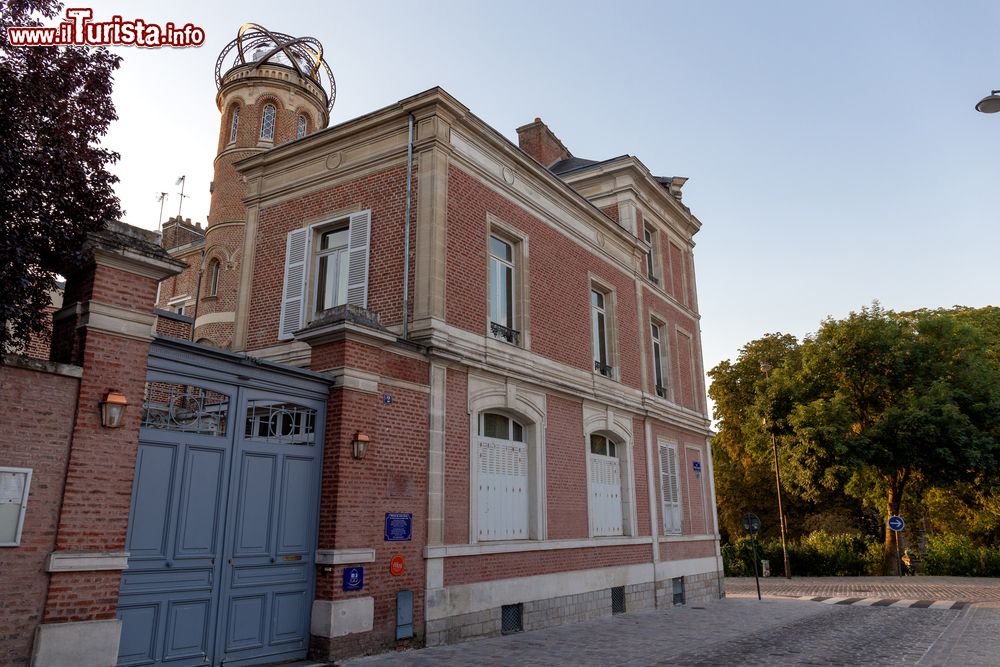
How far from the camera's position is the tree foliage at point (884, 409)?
24094 mm

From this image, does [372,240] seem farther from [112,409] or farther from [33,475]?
[33,475]

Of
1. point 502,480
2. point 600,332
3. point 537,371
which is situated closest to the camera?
point 502,480

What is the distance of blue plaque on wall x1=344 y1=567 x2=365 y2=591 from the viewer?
8281 millimetres

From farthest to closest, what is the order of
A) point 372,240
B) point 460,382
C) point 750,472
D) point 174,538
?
point 750,472 → point 372,240 → point 460,382 → point 174,538

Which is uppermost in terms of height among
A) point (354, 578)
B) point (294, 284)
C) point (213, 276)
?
point (213, 276)

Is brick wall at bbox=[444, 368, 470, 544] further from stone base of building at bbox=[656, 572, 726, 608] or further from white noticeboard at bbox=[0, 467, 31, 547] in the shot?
stone base of building at bbox=[656, 572, 726, 608]

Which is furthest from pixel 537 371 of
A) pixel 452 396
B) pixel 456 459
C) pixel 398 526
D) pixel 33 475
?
A: pixel 33 475

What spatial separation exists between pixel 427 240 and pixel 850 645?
906cm

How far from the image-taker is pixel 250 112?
23.5 m

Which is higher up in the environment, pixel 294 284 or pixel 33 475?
pixel 294 284

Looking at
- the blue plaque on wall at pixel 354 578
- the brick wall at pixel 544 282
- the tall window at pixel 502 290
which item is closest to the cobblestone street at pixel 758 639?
the blue plaque on wall at pixel 354 578

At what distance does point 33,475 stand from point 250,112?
20.3 m

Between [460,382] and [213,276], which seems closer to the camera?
[460,382]

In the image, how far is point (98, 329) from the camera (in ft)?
20.8
